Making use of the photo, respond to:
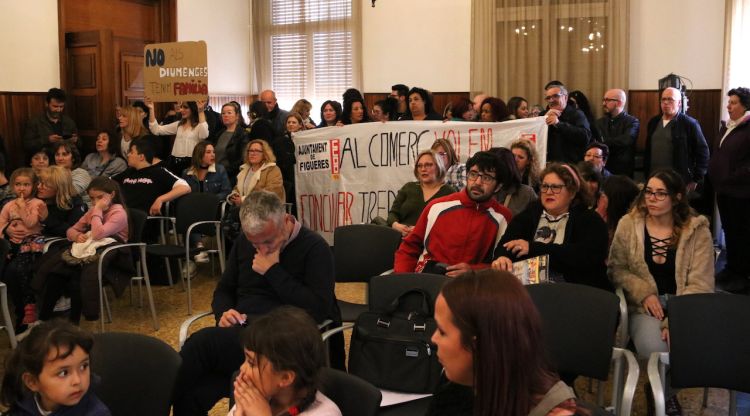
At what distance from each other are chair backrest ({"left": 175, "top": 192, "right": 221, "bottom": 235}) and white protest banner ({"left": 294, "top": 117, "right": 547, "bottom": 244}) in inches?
37.1

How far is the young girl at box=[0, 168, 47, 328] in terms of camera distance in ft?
16.4

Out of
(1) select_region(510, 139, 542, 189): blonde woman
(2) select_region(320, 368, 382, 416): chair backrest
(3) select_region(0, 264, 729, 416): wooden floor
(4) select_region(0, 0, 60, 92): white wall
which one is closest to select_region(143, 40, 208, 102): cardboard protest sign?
(3) select_region(0, 264, 729, 416): wooden floor

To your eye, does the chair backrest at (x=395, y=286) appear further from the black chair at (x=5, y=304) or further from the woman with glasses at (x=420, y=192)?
the black chair at (x=5, y=304)

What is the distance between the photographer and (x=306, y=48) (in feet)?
35.2

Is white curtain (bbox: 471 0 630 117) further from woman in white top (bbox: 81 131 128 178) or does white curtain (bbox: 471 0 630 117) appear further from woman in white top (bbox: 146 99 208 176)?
woman in white top (bbox: 81 131 128 178)

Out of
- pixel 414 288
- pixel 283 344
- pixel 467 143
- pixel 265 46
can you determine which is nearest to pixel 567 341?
pixel 414 288

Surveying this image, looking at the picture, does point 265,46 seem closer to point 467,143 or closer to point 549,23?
point 549,23

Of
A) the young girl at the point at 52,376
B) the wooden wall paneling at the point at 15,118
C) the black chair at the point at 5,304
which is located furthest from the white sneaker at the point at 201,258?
the young girl at the point at 52,376

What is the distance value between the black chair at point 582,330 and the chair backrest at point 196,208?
3.67m

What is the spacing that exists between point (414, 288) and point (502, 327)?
1.48 meters

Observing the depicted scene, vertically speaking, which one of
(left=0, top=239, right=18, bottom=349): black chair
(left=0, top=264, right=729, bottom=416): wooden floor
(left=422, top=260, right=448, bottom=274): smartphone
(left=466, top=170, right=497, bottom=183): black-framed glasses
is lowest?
(left=0, top=264, right=729, bottom=416): wooden floor

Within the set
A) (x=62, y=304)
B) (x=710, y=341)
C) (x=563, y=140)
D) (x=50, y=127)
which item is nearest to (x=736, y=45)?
(x=563, y=140)

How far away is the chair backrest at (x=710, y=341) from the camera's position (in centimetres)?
271

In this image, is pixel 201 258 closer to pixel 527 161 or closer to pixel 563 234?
pixel 527 161
